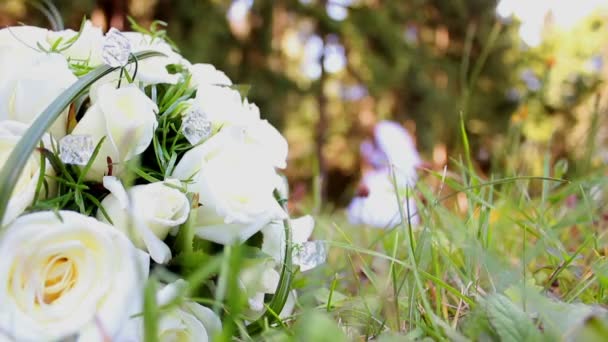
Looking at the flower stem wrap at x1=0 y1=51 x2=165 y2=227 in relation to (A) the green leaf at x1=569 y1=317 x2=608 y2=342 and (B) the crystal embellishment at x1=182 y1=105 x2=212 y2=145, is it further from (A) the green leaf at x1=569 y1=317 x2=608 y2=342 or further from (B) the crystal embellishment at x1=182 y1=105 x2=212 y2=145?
(A) the green leaf at x1=569 y1=317 x2=608 y2=342

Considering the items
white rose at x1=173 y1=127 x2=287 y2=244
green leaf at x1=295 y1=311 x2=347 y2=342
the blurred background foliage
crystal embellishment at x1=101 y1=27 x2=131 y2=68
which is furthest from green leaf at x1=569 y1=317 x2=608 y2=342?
the blurred background foliage

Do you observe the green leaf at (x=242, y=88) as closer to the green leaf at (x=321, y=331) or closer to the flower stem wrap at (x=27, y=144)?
the flower stem wrap at (x=27, y=144)

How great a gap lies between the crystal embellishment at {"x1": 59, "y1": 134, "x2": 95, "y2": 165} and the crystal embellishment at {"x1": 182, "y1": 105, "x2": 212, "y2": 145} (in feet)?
0.23

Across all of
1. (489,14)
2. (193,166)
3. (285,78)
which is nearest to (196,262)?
(193,166)

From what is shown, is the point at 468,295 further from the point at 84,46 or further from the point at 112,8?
the point at 112,8

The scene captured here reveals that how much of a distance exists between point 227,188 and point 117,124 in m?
0.08

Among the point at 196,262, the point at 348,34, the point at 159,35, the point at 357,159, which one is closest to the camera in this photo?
the point at 196,262

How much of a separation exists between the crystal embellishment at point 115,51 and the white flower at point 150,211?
8cm

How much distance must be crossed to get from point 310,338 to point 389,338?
0.05 metres

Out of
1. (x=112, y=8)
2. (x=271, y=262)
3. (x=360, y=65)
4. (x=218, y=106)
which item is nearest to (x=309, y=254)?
(x=271, y=262)

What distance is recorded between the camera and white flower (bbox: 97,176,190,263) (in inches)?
13.6

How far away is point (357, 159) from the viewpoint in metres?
4.33

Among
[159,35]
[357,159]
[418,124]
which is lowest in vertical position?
[357,159]

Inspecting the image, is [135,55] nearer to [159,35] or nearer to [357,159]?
[159,35]
